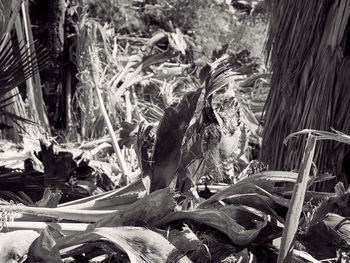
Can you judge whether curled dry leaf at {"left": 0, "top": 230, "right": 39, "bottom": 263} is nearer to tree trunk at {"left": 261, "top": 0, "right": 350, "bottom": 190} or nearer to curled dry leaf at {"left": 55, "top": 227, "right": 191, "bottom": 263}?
curled dry leaf at {"left": 55, "top": 227, "right": 191, "bottom": 263}

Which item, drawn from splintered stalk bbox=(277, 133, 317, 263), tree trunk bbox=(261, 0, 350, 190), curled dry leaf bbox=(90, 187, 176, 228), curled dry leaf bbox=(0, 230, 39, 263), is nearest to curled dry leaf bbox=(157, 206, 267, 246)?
curled dry leaf bbox=(90, 187, 176, 228)

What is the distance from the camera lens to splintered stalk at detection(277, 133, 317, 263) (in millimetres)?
2189

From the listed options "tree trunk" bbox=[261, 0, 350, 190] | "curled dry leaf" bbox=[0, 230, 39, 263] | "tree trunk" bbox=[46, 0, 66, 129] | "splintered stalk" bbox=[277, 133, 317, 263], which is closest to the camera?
"splintered stalk" bbox=[277, 133, 317, 263]

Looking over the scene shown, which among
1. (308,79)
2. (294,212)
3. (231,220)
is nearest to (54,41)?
(308,79)

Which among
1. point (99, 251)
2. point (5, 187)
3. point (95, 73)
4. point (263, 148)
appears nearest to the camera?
point (99, 251)

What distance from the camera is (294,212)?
7.21 ft

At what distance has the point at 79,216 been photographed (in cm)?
269

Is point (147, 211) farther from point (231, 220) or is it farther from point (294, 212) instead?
point (294, 212)

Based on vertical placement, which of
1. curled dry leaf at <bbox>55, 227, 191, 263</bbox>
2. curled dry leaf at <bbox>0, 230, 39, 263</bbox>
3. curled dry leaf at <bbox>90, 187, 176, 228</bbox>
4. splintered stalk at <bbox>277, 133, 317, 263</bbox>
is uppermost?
splintered stalk at <bbox>277, 133, 317, 263</bbox>

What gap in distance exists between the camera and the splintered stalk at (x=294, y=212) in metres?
2.19

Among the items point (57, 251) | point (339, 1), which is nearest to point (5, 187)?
point (57, 251)

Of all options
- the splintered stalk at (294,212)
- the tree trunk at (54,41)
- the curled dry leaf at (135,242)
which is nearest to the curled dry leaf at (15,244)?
the curled dry leaf at (135,242)

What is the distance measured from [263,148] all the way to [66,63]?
3.00 metres

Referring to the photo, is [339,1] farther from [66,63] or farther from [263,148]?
[66,63]
